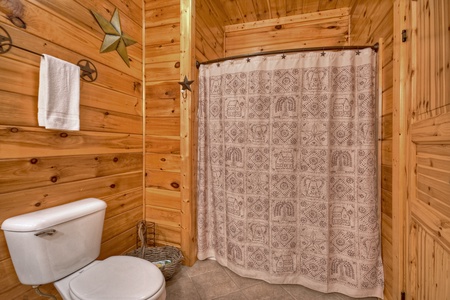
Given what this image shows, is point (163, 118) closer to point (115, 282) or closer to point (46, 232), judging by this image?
point (46, 232)

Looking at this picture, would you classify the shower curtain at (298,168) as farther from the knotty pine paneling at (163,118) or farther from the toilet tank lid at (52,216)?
the toilet tank lid at (52,216)

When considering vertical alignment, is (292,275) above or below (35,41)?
below

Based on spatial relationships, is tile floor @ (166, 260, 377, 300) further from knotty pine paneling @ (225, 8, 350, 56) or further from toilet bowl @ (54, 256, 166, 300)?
knotty pine paneling @ (225, 8, 350, 56)

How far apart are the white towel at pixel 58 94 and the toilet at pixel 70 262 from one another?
488 millimetres

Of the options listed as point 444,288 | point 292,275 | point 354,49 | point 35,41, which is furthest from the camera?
point 292,275

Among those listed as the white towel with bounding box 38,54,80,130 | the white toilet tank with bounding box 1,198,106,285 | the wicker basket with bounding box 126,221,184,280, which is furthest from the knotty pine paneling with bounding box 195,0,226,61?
the wicker basket with bounding box 126,221,184,280

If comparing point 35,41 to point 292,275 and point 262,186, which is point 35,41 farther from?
point 292,275

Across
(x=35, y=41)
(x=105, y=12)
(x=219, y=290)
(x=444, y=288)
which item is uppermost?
(x=105, y=12)

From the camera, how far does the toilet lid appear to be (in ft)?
2.97

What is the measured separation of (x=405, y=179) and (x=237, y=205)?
111 cm

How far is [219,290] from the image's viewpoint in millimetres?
1539

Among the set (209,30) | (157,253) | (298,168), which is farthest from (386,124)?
(157,253)

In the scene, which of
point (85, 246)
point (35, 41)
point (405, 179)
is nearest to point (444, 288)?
point (405, 179)

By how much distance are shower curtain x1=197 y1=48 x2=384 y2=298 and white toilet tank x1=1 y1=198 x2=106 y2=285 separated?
0.97 m
